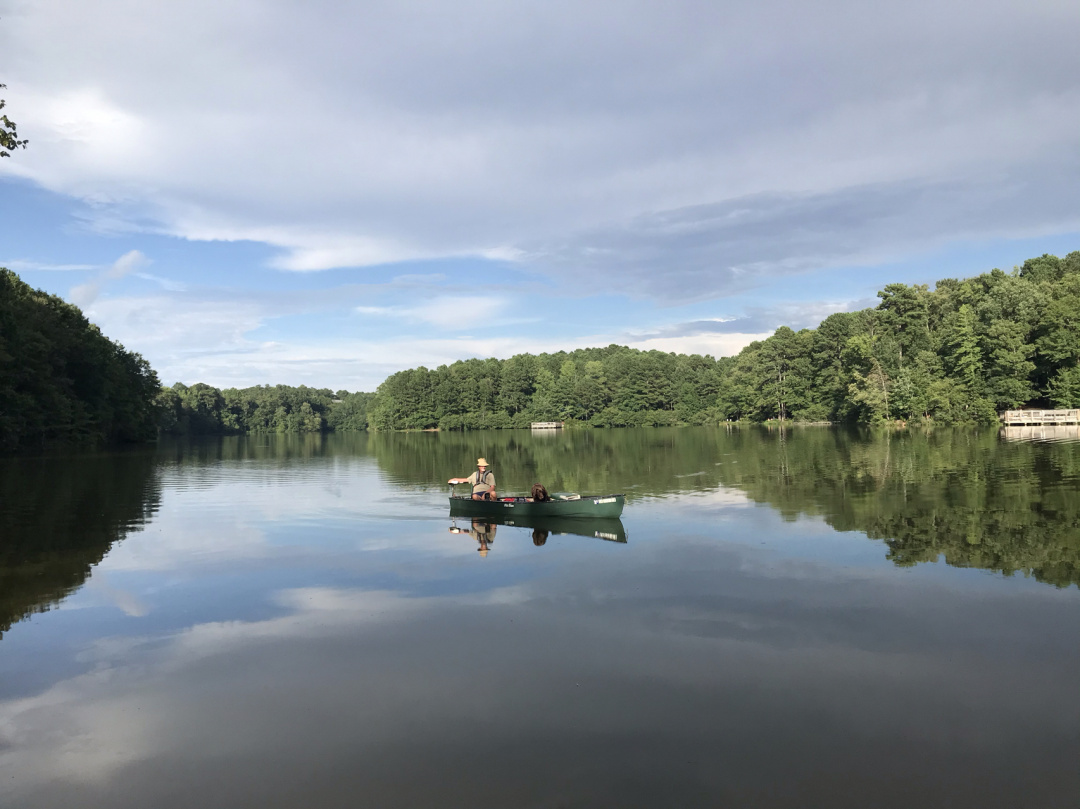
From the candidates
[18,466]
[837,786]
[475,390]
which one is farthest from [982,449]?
[475,390]

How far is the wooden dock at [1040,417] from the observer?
2537 inches

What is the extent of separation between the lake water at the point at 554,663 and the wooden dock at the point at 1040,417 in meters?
53.1

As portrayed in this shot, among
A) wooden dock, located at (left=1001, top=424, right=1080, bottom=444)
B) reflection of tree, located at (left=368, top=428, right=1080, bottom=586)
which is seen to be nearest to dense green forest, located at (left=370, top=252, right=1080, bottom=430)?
wooden dock, located at (left=1001, top=424, right=1080, bottom=444)

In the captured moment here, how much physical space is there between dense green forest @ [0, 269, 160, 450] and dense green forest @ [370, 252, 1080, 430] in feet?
241

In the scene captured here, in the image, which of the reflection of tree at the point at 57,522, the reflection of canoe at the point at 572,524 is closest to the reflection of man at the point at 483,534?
the reflection of canoe at the point at 572,524

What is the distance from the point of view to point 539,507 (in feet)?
68.4

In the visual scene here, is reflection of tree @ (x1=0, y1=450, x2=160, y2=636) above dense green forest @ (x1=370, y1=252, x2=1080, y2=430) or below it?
below

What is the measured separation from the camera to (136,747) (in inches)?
296

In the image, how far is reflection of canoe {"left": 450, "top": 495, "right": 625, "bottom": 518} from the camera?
66.0 feet

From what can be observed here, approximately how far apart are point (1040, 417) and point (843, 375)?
84.5 ft

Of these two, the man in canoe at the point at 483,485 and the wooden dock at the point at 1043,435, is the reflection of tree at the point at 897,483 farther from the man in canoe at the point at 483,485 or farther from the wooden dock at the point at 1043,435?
the man in canoe at the point at 483,485

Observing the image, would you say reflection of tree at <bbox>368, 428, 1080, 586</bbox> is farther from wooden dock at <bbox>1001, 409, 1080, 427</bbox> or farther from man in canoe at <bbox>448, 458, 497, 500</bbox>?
wooden dock at <bbox>1001, 409, 1080, 427</bbox>

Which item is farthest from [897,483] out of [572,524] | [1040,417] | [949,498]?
[1040,417]

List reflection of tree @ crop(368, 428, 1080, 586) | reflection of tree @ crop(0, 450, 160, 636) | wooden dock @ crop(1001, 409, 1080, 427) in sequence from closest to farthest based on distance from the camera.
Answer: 1. reflection of tree @ crop(0, 450, 160, 636)
2. reflection of tree @ crop(368, 428, 1080, 586)
3. wooden dock @ crop(1001, 409, 1080, 427)
